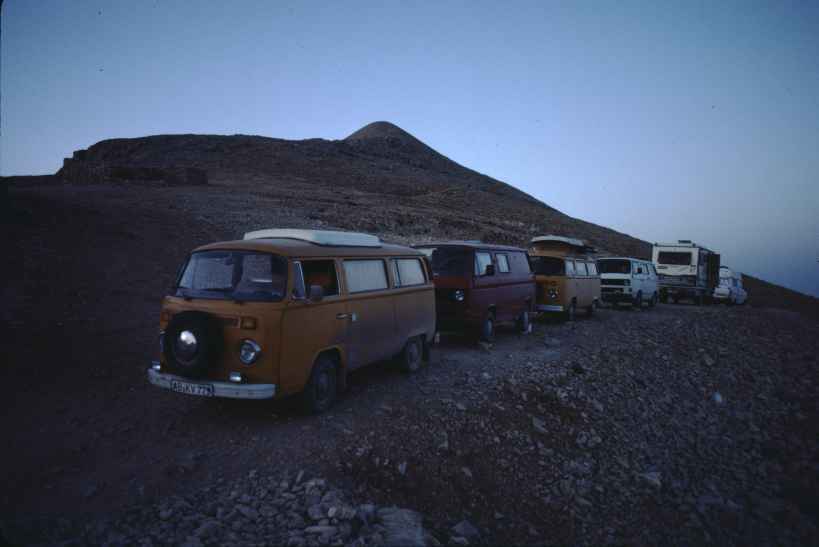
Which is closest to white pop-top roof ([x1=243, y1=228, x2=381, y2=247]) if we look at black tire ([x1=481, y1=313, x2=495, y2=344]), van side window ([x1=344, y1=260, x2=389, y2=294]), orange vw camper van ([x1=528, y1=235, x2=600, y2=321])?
van side window ([x1=344, y1=260, x2=389, y2=294])

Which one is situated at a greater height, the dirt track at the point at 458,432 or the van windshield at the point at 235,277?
the van windshield at the point at 235,277

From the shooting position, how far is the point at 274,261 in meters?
5.90

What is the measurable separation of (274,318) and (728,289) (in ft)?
97.4

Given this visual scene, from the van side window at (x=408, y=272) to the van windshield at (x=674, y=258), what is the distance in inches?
802

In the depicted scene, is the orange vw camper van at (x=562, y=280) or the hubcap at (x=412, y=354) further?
the orange vw camper van at (x=562, y=280)

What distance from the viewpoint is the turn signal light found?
17.9 feet

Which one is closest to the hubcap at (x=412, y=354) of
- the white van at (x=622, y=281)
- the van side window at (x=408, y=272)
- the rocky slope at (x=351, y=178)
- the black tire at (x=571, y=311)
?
the van side window at (x=408, y=272)

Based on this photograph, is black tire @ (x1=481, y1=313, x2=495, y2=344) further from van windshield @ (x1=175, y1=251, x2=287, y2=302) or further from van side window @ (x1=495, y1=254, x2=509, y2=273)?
van windshield @ (x1=175, y1=251, x2=287, y2=302)

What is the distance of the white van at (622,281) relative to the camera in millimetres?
19922

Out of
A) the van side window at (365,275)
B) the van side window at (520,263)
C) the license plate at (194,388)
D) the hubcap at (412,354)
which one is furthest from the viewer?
the van side window at (520,263)

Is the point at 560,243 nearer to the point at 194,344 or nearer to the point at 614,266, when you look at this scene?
the point at 614,266

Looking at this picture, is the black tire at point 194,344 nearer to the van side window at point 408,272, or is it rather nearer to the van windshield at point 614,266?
the van side window at point 408,272

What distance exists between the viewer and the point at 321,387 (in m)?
6.32

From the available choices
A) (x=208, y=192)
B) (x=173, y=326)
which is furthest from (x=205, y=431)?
(x=208, y=192)
